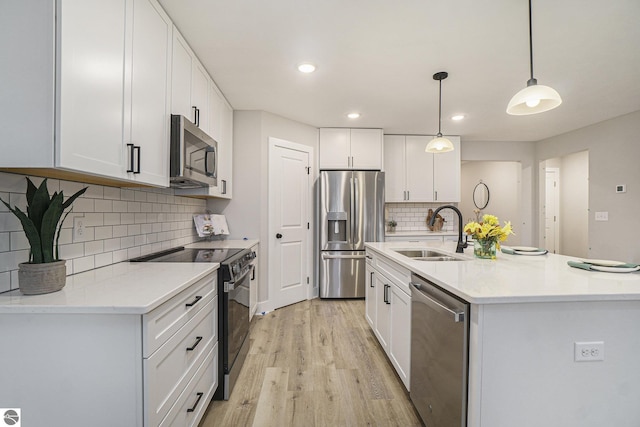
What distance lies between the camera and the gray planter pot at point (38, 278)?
112 centimetres

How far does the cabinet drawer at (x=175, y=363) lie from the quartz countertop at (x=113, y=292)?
208mm

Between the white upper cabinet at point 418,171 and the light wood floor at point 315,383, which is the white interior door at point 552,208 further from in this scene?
the light wood floor at point 315,383

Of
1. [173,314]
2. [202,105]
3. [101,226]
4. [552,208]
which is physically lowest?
[173,314]

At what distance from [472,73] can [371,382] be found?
2658 millimetres

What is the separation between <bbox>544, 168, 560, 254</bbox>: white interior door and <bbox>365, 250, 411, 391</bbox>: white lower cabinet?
5762 millimetres

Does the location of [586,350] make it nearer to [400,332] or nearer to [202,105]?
[400,332]

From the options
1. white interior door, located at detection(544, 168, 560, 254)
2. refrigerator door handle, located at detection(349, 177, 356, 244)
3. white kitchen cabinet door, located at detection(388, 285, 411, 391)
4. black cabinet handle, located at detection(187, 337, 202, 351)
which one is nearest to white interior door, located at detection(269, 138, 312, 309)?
refrigerator door handle, located at detection(349, 177, 356, 244)

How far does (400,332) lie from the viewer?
2.01 m

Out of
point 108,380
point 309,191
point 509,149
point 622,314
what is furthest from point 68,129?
point 509,149

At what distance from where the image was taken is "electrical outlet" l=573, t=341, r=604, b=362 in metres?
1.23

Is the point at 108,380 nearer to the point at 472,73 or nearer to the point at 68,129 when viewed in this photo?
the point at 68,129

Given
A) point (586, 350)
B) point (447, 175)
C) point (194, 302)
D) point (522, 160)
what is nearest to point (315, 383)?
point (194, 302)

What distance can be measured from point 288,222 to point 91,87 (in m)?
2.83

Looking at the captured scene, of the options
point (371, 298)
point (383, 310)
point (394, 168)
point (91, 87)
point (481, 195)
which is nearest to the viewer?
point (91, 87)
